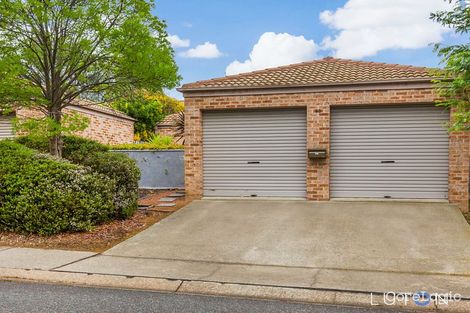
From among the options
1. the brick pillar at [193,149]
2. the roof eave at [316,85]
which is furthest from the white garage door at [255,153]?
the roof eave at [316,85]

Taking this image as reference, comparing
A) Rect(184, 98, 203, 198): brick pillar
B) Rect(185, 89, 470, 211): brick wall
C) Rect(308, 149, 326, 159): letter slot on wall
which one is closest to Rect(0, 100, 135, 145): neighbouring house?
Rect(184, 98, 203, 198): brick pillar

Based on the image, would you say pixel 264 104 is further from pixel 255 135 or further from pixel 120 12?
pixel 120 12

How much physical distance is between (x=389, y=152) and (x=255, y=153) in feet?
11.6

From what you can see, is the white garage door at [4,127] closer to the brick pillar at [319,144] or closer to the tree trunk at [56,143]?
the tree trunk at [56,143]

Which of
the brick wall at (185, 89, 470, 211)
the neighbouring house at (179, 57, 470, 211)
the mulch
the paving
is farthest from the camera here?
the neighbouring house at (179, 57, 470, 211)

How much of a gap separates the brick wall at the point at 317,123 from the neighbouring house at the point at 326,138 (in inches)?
1.0

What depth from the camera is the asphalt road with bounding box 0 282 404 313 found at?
4.62m

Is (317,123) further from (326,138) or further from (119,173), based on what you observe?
(119,173)

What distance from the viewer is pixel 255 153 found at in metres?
11.8

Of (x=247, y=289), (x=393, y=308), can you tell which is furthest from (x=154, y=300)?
(x=393, y=308)

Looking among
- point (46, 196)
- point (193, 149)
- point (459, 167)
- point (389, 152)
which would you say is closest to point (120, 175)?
point (46, 196)

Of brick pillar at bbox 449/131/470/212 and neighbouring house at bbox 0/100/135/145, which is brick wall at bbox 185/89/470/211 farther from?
neighbouring house at bbox 0/100/135/145

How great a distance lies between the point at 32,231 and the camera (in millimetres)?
8242

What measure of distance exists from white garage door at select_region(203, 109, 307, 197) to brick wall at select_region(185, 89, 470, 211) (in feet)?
0.89
